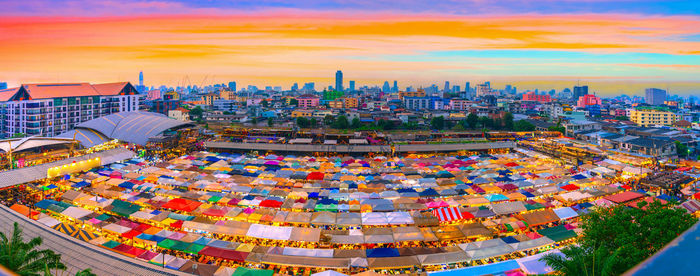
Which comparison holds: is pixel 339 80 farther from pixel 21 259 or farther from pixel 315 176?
pixel 21 259

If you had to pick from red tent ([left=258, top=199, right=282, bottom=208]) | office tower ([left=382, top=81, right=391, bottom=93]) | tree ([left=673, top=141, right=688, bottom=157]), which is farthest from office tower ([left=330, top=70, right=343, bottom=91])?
red tent ([left=258, top=199, right=282, bottom=208])

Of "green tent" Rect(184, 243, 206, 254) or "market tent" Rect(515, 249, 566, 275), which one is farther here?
"green tent" Rect(184, 243, 206, 254)

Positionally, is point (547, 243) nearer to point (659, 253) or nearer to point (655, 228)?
point (655, 228)

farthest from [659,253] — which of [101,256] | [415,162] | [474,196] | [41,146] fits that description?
[41,146]

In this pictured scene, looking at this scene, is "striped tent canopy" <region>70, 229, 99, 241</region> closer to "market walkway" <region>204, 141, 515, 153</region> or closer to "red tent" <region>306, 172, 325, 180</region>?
"red tent" <region>306, 172, 325, 180</region>

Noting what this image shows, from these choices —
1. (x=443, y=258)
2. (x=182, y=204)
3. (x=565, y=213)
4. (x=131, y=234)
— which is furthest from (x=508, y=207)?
(x=131, y=234)

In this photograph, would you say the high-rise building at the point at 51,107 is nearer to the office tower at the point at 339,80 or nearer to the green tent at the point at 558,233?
the green tent at the point at 558,233

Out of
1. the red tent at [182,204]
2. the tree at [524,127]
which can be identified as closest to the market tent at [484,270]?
the red tent at [182,204]
